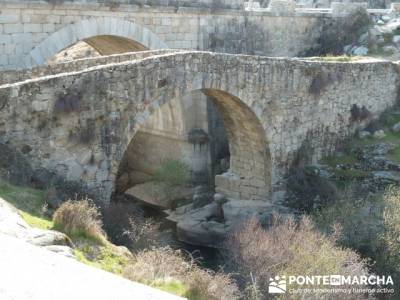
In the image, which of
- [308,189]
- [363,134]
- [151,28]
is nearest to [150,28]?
[151,28]

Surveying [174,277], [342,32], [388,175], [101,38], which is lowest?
[388,175]

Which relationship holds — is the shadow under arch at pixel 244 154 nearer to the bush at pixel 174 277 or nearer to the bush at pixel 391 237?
the bush at pixel 391 237

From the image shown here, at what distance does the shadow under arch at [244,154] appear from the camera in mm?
13656

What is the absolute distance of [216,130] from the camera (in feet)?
60.6

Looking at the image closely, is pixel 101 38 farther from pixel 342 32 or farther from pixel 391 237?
pixel 342 32

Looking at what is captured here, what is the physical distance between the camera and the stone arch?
1362 centimetres

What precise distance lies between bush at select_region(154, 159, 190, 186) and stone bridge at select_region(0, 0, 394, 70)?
364cm

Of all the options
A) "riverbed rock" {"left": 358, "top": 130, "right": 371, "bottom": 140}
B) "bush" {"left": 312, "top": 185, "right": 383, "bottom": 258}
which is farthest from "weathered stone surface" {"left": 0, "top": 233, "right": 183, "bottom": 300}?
"riverbed rock" {"left": 358, "top": 130, "right": 371, "bottom": 140}

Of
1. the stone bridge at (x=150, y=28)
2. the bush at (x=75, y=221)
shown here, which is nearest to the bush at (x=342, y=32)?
the stone bridge at (x=150, y=28)

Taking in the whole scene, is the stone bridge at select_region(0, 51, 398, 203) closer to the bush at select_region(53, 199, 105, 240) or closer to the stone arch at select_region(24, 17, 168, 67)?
the bush at select_region(53, 199, 105, 240)

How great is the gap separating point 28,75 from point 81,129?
109 inches

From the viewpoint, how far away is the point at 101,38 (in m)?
16.1

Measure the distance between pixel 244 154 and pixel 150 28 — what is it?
14.4ft

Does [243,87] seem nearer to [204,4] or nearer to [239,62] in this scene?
[239,62]
